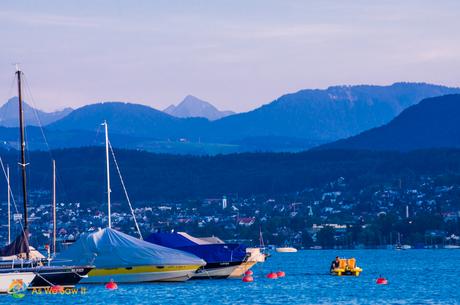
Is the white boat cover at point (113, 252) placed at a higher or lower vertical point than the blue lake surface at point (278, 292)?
higher

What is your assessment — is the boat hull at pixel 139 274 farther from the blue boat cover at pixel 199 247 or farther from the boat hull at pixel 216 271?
the boat hull at pixel 216 271

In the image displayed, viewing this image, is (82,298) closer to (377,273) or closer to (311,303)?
(311,303)

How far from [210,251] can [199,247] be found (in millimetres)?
850

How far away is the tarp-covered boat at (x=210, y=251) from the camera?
100 meters

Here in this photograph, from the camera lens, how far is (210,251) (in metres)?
101

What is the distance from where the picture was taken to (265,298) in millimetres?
84750

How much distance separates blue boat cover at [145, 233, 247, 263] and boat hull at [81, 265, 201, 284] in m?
5.28

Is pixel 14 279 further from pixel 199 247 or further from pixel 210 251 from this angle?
pixel 210 251

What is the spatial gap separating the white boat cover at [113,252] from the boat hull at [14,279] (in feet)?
29.1

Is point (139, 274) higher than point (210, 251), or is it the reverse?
point (210, 251)

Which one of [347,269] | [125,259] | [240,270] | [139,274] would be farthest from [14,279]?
[347,269]

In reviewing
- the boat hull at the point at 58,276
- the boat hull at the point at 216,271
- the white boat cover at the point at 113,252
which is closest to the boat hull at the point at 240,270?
the boat hull at the point at 216,271

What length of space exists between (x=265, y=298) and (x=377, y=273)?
140 feet

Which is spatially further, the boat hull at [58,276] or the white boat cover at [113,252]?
the white boat cover at [113,252]
